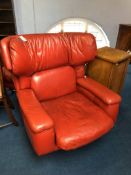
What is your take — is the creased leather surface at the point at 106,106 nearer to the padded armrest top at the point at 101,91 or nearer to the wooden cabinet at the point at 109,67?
the padded armrest top at the point at 101,91

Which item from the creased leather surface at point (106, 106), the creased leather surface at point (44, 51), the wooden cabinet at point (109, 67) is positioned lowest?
the creased leather surface at point (106, 106)

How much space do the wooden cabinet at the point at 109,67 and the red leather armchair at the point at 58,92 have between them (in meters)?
0.14

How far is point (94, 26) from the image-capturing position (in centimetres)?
300

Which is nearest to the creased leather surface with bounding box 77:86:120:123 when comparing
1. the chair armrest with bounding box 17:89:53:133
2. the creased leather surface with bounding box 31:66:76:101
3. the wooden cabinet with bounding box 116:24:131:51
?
the creased leather surface with bounding box 31:66:76:101

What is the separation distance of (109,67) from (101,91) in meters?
0.39

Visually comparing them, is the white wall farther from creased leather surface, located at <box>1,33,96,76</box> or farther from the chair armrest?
the chair armrest

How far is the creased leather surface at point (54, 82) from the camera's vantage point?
1645 millimetres

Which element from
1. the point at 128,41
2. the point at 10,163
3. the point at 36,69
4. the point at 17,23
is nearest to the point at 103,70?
the point at 36,69

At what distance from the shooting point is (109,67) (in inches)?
72.7

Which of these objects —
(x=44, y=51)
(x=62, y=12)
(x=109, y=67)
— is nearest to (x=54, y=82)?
(x=44, y=51)

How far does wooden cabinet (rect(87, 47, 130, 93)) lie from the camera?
184 cm

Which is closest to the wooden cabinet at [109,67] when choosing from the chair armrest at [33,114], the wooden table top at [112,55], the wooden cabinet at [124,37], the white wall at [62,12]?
the wooden table top at [112,55]

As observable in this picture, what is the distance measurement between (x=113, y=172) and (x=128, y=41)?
8.21 ft

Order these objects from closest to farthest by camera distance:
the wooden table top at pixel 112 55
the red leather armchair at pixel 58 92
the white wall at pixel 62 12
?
the red leather armchair at pixel 58 92 < the wooden table top at pixel 112 55 < the white wall at pixel 62 12
